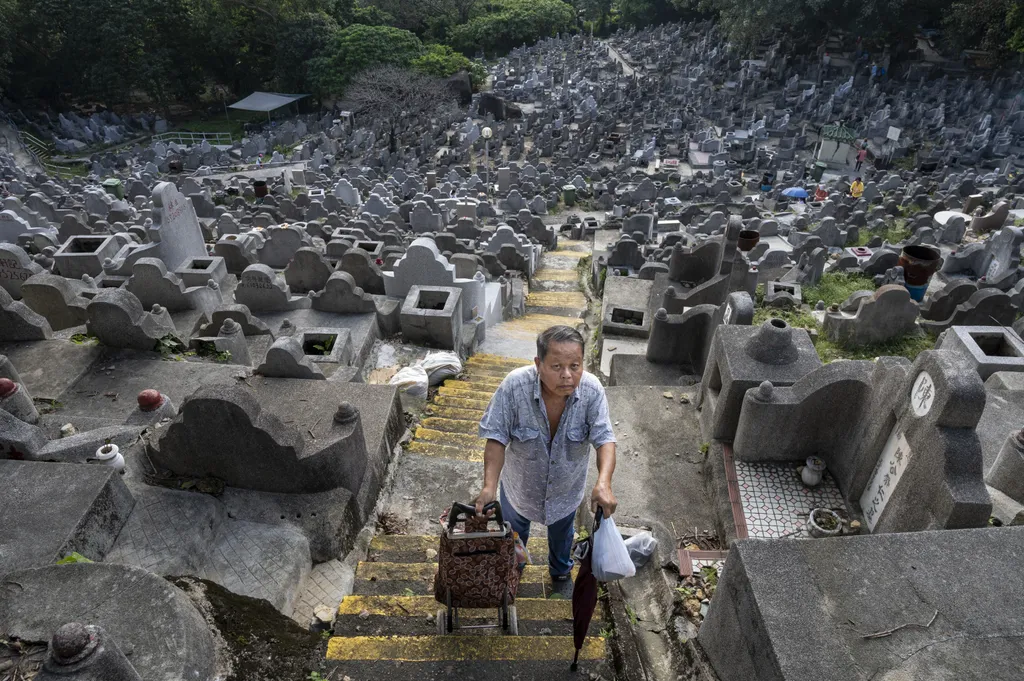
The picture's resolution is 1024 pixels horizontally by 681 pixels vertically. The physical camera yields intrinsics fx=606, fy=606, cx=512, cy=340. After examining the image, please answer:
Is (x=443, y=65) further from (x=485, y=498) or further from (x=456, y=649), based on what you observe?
(x=456, y=649)

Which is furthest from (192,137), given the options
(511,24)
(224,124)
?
(511,24)

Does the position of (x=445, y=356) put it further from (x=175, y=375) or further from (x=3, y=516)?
(x=3, y=516)

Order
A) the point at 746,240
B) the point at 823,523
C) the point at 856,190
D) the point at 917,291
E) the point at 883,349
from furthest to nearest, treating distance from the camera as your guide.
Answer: the point at 856,190 → the point at 917,291 → the point at 746,240 → the point at 883,349 → the point at 823,523

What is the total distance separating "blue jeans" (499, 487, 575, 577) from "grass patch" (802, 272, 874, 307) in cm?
1202

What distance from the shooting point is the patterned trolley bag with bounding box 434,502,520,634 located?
3.47m

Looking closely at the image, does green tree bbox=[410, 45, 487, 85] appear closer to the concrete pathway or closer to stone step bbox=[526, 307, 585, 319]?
stone step bbox=[526, 307, 585, 319]

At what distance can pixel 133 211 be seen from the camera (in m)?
19.7

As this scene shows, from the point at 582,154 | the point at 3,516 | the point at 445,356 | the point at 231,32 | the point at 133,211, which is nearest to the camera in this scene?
the point at 3,516

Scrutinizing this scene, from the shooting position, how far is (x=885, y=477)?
564 cm

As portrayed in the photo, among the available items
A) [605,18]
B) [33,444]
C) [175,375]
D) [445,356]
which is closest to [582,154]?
[445,356]

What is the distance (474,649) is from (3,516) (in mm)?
3711

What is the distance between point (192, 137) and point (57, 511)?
42304 mm

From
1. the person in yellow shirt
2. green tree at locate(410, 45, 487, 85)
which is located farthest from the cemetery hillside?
green tree at locate(410, 45, 487, 85)

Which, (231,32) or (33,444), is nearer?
(33,444)
